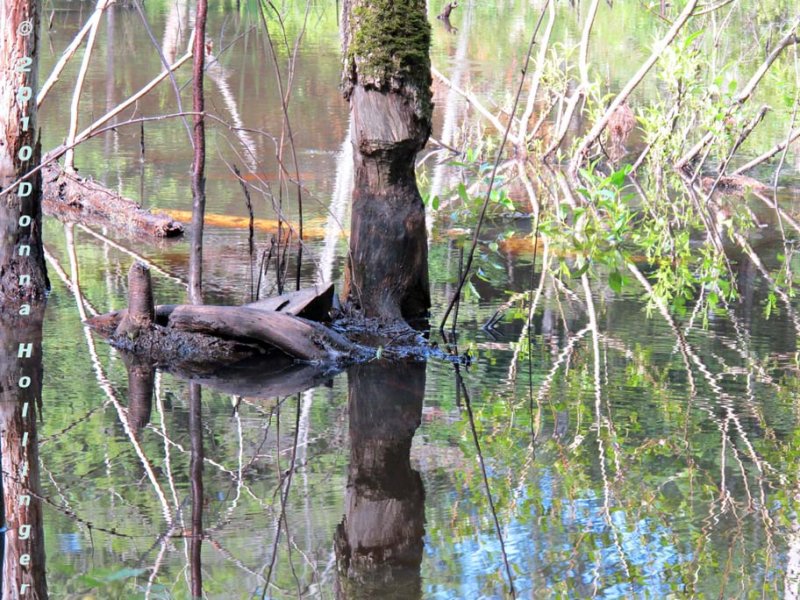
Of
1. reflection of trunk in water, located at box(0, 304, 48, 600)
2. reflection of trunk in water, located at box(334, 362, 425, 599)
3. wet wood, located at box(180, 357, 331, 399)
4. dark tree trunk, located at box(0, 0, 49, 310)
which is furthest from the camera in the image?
dark tree trunk, located at box(0, 0, 49, 310)

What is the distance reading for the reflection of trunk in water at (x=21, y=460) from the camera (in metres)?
3.88

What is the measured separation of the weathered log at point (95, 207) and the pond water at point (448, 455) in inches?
12.7

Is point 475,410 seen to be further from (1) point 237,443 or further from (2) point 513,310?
(2) point 513,310

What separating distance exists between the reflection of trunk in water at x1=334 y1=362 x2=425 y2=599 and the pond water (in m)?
0.01

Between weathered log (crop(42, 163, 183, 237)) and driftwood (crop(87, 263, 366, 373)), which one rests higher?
weathered log (crop(42, 163, 183, 237))

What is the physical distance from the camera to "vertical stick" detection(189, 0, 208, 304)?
7.02 m

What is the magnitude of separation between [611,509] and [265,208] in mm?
6822

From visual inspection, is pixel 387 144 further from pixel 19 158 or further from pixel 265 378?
pixel 19 158

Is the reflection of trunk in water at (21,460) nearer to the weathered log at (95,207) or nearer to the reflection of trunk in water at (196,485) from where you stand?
the reflection of trunk in water at (196,485)

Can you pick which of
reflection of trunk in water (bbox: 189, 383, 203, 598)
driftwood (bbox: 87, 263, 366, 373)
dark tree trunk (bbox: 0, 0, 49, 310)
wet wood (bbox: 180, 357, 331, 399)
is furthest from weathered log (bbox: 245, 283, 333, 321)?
dark tree trunk (bbox: 0, 0, 49, 310)

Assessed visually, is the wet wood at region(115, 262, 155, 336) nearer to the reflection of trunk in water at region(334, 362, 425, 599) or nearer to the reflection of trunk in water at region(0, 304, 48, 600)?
the reflection of trunk in water at region(0, 304, 48, 600)

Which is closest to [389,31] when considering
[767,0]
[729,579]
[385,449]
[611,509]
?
[385,449]

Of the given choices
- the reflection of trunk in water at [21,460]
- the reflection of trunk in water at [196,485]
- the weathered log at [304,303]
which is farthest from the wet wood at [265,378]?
the reflection of trunk in water at [21,460]

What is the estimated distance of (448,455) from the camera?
221 inches
